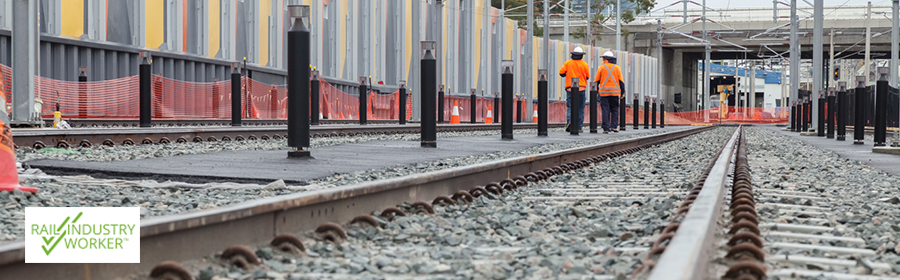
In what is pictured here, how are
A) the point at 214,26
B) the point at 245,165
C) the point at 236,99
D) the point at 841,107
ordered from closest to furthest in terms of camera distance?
the point at 245,165 < the point at 236,99 < the point at 841,107 < the point at 214,26

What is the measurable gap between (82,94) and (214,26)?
23.1ft

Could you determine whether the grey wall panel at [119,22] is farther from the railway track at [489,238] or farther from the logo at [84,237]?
the logo at [84,237]

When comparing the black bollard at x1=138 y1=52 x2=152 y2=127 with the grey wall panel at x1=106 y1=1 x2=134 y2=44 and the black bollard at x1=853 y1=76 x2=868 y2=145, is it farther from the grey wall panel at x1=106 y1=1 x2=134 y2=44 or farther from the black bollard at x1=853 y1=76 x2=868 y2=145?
the black bollard at x1=853 y1=76 x2=868 y2=145

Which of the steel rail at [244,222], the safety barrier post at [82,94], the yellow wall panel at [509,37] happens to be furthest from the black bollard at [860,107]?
the yellow wall panel at [509,37]

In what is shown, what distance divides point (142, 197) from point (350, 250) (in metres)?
2.18

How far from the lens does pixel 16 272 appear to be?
2490 mm

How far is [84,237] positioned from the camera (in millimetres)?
2957

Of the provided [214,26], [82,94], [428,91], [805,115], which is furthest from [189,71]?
[805,115]

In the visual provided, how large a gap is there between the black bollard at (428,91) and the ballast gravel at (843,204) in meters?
3.92

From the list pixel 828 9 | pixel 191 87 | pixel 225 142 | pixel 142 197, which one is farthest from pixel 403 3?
pixel 828 9

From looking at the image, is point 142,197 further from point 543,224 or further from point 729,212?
point 729,212

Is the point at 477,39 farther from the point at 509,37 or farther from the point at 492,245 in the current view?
the point at 492,245

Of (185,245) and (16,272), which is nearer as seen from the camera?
(16,272)

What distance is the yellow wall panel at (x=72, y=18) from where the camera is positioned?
19.0 metres
